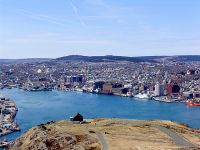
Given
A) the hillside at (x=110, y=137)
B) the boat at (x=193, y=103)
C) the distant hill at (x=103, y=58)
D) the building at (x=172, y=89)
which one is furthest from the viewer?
the distant hill at (x=103, y=58)

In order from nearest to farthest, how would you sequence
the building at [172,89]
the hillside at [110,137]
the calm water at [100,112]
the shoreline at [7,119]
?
the hillside at [110,137], the shoreline at [7,119], the calm water at [100,112], the building at [172,89]

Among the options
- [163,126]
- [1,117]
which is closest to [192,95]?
[1,117]

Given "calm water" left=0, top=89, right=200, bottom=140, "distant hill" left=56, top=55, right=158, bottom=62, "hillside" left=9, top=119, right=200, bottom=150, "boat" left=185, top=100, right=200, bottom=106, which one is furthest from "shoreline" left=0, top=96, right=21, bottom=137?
"distant hill" left=56, top=55, right=158, bottom=62

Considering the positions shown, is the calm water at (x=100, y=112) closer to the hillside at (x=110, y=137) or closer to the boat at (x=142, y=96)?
the boat at (x=142, y=96)

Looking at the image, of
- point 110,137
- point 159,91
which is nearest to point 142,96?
point 159,91

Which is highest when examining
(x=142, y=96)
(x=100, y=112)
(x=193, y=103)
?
(x=100, y=112)

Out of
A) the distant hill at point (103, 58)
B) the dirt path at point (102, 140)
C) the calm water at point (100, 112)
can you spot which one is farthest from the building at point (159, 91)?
the distant hill at point (103, 58)

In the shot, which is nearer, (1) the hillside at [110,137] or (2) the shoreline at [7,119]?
(1) the hillside at [110,137]

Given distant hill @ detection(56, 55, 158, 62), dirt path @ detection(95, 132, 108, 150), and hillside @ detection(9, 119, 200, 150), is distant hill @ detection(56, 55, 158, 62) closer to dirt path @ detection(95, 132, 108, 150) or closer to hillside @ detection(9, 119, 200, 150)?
hillside @ detection(9, 119, 200, 150)

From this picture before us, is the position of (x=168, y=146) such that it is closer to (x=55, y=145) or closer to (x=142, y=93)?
(x=55, y=145)

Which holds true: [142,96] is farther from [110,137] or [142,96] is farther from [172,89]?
[110,137]
